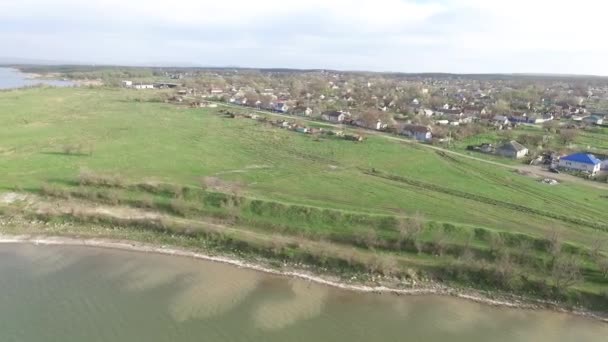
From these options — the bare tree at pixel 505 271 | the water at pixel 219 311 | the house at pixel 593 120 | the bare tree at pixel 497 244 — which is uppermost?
the house at pixel 593 120

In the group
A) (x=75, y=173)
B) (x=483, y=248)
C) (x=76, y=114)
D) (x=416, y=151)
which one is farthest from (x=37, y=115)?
(x=483, y=248)

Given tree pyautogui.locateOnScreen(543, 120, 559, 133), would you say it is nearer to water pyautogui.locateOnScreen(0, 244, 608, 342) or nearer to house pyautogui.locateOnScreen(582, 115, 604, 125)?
house pyautogui.locateOnScreen(582, 115, 604, 125)

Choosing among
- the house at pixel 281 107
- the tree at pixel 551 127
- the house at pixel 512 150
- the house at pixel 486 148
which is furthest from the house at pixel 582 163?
the house at pixel 281 107

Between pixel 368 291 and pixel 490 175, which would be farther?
pixel 490 175

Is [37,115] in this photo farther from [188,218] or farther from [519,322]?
[519,322]

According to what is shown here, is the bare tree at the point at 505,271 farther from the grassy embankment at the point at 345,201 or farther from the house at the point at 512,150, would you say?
the house at the point at 512,150
